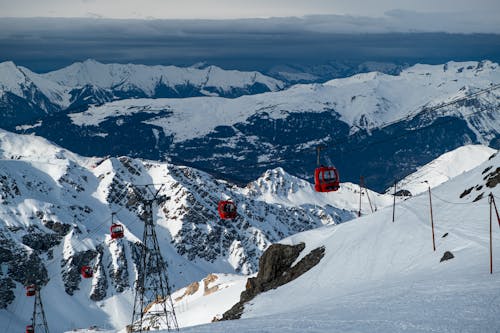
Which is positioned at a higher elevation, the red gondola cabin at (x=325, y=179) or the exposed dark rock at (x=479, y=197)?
the red gondola cabin at (x=325, y=179)

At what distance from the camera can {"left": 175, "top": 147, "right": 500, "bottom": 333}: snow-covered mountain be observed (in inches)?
1986

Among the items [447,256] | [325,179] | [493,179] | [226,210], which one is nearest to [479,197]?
[493,179]

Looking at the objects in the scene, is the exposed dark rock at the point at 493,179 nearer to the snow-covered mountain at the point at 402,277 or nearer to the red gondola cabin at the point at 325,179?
the snow-covered mountain at the point at 402,277

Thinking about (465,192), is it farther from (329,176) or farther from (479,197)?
(329,176)

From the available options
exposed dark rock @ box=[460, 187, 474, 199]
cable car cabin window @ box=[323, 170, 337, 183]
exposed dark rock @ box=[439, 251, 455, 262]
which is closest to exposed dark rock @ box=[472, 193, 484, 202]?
exposed dark rock @ box=[460, 187, 474, 199]

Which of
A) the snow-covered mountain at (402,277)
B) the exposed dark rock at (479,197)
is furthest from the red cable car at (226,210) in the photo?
the exposed dark rock at (479,197)

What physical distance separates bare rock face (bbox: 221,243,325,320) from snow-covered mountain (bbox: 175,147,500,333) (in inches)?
82.7

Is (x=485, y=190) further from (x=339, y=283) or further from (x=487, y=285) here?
(x=487, y=285)

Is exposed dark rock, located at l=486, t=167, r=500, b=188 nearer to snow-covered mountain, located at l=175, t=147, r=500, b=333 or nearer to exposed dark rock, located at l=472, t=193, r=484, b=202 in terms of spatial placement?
snow-covered mountain, located at l=175, t=147, r=500, b=333

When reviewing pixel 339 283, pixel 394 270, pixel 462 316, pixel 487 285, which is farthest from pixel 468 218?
pixel 462 316

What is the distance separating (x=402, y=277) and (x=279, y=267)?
1908 inches

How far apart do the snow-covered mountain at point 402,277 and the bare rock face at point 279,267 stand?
82.7 inches

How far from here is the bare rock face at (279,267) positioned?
11912 centimetres

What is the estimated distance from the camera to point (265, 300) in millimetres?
106812
